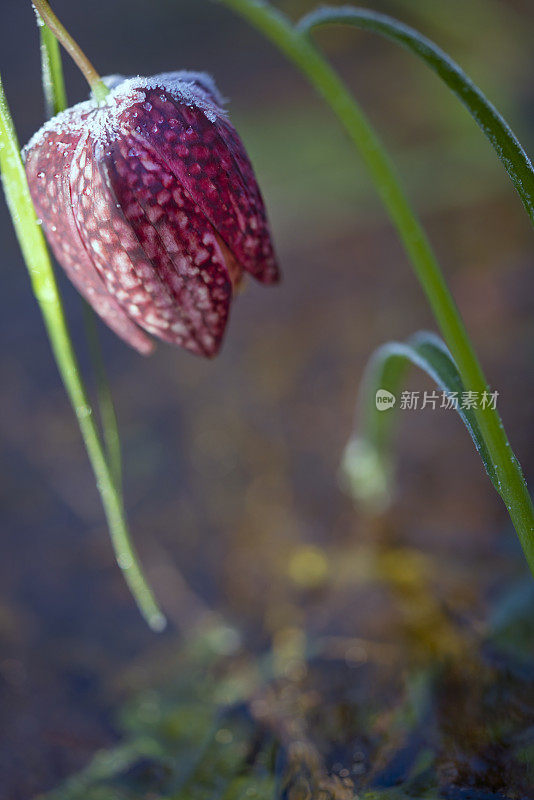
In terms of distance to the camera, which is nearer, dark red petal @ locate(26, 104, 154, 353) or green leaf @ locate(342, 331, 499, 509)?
dark red petal @ locate(26, 104, 154, 353)

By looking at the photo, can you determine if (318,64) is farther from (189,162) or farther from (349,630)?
(349,630)

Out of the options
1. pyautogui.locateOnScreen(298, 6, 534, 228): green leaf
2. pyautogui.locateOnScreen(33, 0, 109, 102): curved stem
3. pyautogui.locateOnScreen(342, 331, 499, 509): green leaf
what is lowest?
pyautogui.locateOnScreen(342, 331, 499, 509): green leaf

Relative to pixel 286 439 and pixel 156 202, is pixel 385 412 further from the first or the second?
pixel 156 202

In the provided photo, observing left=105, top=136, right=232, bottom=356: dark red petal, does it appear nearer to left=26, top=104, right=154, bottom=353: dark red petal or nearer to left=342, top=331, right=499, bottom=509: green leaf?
left=26, top=104, right=154, bottom=353: dark red petal

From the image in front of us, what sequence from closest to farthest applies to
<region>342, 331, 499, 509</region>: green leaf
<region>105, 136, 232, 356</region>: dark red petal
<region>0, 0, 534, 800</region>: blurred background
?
<region>105, 136, 232, 356</region>: dark red petal < <region>342, 331, 499, 509</region>: green leaf < <region>0, 0, 534, 800</region>: blurred background

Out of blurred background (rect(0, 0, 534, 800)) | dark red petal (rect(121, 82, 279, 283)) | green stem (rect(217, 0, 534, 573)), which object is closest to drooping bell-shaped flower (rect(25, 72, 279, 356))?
dark red petal (rect(121, 82, 279, 283))

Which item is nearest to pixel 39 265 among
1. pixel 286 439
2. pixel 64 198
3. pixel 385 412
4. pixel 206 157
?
pixel 64 198

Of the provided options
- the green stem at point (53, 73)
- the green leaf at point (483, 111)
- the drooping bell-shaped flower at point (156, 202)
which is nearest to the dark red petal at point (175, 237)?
the drooping bell-shaped flower at point (156, 202)
